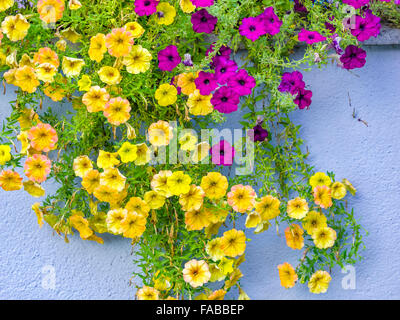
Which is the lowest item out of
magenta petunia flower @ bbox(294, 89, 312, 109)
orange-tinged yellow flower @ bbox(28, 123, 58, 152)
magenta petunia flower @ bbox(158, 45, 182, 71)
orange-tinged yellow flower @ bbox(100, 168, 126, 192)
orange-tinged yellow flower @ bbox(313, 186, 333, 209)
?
orange-tinged yellow flower @ bbox(313, 186, 333, 209)

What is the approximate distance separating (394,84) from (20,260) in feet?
6.72

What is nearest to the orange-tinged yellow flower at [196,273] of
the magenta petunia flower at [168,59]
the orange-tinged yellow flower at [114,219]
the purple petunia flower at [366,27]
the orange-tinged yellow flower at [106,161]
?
the orange-tinged yellow flower at [114,219]

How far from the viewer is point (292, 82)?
2.04 meters

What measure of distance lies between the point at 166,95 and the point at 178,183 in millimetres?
401

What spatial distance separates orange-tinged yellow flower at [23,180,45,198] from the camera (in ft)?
6.75

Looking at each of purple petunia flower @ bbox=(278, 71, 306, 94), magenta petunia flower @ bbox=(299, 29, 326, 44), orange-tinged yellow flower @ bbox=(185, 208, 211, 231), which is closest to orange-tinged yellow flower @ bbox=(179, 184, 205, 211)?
orange-tinged yellow flower @ bbox=(185, 208, 211, 231)

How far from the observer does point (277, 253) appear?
222cm

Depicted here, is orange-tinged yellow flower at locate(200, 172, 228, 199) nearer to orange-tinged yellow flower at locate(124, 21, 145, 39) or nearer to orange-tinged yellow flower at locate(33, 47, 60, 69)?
orange-tinged yellow flower at locate(124, 21, 145, 39)

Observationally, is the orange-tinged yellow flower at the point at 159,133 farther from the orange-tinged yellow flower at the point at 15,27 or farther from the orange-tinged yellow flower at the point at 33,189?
the orange-tinged yellow flower at the point at 15,27

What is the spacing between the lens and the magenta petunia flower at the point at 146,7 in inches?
77.4

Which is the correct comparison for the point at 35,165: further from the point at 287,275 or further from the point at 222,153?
the point at 287,275

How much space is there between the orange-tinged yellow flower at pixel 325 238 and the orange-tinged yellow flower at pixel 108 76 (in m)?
1.13

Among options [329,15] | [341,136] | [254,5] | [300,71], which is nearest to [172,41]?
[254,5]

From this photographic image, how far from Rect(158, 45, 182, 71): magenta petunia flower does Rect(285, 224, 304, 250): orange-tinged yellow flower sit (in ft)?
Result: 2.96
